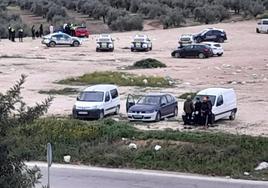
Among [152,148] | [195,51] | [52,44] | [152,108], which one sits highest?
[152,108]

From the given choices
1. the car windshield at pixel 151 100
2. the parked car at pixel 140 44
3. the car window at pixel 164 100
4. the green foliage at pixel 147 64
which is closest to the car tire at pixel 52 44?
the parked car at pixel 140 44

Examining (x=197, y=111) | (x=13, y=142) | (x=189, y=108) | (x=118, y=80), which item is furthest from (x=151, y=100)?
(x=13, y=142)

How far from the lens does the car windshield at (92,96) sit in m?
32.5

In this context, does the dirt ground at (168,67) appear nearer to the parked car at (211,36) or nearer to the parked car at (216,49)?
the parked car at (216,49)

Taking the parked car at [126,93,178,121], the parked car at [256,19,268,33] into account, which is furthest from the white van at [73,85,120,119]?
the parked car at [256,19,268,33]

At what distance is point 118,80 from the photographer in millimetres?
45812

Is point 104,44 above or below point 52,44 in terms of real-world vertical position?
above

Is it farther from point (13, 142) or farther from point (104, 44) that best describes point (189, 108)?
point (104, 44)

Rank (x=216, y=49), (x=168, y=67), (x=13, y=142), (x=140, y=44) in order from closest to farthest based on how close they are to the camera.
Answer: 1. (x=13, y=142)
2. (x=168, y=67)
3. (x=216, y=49)
4. (x=140, y=44)

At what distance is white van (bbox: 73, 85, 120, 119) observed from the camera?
31672 millimetres

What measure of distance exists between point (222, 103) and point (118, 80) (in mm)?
15296

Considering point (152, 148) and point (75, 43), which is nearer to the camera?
point (152, 148)

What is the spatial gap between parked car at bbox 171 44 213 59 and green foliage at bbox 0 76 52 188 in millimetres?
53056

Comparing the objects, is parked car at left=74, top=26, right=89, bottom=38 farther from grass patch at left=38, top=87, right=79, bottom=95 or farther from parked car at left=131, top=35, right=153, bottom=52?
grass patch at left=38, top=87, right=79, bottom=95
